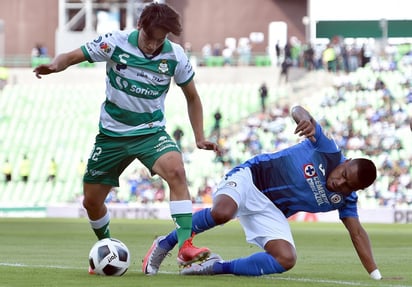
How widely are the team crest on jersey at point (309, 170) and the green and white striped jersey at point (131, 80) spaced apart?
4.58 feet

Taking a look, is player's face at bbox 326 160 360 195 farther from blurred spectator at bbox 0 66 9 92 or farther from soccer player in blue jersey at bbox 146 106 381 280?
blurred spectator at bbox 0 66 9 92

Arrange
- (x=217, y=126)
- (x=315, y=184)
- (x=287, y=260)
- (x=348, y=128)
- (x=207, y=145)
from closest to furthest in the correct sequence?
(x=287, y=260)
(x=315, y=184)
(x=207, y=145)
(x=348, y=128)
(x=217, y=126)

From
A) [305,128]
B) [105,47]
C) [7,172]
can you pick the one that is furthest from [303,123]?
[7,172]

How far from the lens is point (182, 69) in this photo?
11.4 m

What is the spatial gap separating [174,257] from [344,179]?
5.05 metres

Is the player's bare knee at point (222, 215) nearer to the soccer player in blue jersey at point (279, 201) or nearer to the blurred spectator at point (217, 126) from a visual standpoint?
the soccer player in blue jersey at point (279, 201)

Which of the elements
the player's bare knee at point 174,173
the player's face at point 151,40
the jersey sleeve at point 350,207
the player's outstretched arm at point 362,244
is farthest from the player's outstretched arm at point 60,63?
the player's outstretched arm at point 362,244

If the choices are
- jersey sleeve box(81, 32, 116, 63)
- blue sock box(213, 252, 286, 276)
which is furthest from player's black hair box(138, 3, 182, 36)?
blue sock box(213, 252, 286, 276)

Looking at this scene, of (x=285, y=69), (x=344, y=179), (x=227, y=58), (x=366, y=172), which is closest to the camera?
(x=366, y=172)

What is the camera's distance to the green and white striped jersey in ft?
36.6

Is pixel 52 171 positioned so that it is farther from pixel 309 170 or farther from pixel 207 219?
pixel 309 170

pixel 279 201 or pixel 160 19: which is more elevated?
pixel 160 19

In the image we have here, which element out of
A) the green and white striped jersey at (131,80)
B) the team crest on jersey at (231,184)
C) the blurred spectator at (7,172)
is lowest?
the blurred spectator at (7,172)

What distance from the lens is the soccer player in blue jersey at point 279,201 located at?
10.8 m
